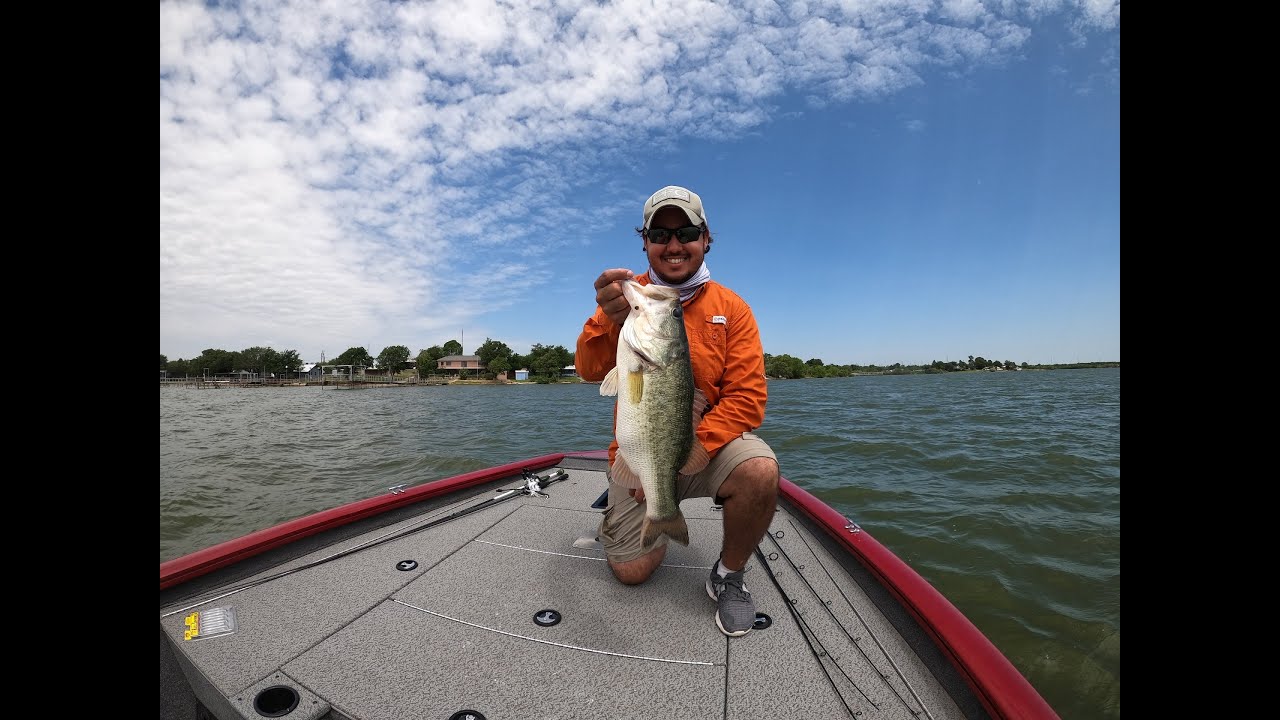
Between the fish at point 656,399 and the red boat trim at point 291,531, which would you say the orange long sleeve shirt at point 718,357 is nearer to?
the fish at point 656,399

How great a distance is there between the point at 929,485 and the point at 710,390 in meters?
7.83

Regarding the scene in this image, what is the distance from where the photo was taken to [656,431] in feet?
7.93

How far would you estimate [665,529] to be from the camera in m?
2.46

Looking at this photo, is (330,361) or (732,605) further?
(330,361)

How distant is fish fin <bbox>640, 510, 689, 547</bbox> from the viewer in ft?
7.96

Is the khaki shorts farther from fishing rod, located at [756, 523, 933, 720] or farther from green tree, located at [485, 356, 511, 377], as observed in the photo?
green tree, located at [485, 356, 511, 377]

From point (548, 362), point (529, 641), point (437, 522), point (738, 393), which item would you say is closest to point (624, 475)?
point (738, 393)

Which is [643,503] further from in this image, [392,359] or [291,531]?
[392,359]

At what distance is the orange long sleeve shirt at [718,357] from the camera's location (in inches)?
106

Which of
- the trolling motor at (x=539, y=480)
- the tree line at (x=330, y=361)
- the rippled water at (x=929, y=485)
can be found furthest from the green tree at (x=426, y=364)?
the trolling motor at (x=539, y=480)

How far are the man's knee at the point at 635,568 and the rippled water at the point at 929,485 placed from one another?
10.2ft

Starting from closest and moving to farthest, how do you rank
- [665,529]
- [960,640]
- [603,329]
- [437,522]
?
1. [960,640]
2. [665,529]
3. [603,329]
4. [437,522]

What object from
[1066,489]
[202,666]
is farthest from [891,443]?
[202,666]

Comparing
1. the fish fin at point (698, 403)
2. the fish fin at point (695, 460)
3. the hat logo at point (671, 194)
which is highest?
the hat logo at point (671, 194)
